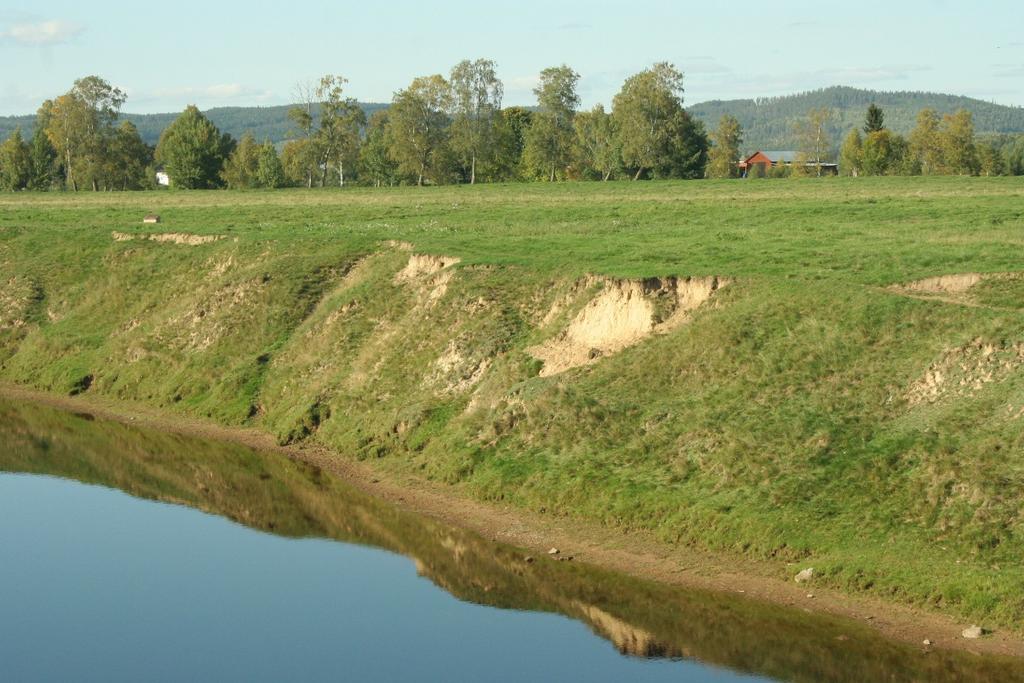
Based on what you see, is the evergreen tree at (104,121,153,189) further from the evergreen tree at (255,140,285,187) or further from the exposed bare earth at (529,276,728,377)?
the exposed bare earth at (529,276,728,377)

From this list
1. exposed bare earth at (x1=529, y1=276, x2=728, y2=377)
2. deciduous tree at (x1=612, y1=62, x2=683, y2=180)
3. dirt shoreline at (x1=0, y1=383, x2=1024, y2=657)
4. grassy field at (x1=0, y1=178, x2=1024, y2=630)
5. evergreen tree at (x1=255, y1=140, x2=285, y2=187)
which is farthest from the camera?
evergreen tree at (x1=255, y1=140, x2=285, y2=187)

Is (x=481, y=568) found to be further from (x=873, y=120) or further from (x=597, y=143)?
(x=873, y=120)

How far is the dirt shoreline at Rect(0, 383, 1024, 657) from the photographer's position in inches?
1075

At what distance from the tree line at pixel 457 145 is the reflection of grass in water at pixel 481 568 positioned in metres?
75.3

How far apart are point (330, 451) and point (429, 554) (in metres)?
10.5

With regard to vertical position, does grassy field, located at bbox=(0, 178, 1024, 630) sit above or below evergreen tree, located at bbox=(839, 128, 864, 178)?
below

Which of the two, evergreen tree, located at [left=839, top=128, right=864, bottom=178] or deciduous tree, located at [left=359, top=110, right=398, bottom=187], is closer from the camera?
deciduous tree, located at [left=359, top=110, right=398, bottom=187]

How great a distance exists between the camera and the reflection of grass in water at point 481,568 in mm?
26641

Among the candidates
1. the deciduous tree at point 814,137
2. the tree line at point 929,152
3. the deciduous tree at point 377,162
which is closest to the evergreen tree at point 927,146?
the tree line at point 929,152

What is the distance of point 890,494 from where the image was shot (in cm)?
3130

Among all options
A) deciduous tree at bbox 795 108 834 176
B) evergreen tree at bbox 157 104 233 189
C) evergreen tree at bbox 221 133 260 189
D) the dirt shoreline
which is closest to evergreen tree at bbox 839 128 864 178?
deciduous tree at bbox 795 108 834 176

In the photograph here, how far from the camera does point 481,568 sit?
3316 cm

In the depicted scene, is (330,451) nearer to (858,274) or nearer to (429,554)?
(429,554)

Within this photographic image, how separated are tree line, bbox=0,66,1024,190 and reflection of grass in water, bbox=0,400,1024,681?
75319 mm
